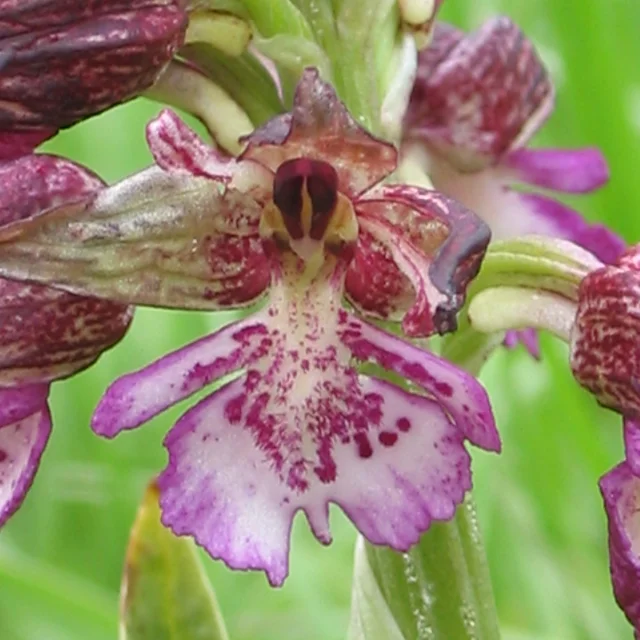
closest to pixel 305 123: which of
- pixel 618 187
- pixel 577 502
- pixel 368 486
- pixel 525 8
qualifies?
pixel 368 486

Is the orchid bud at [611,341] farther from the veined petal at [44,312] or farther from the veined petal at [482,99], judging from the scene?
the veined petal at [482,99]

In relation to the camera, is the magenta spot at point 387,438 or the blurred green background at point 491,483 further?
the blurred green background at point 491,483

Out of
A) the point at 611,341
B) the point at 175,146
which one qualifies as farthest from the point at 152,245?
the point at 611,341

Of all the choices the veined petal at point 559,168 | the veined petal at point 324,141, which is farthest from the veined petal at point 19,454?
the veined petal at point 559,168

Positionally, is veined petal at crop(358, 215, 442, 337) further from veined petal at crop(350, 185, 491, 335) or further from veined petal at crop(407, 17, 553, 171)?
veined petal at crop(407, 17, 553, 171)

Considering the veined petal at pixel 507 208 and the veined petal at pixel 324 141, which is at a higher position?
the veined petal at pixel 324 141

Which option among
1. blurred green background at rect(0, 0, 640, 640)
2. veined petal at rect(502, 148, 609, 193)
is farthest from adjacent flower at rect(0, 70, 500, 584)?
blurred green background at rect(0, 0, 640, 640)
